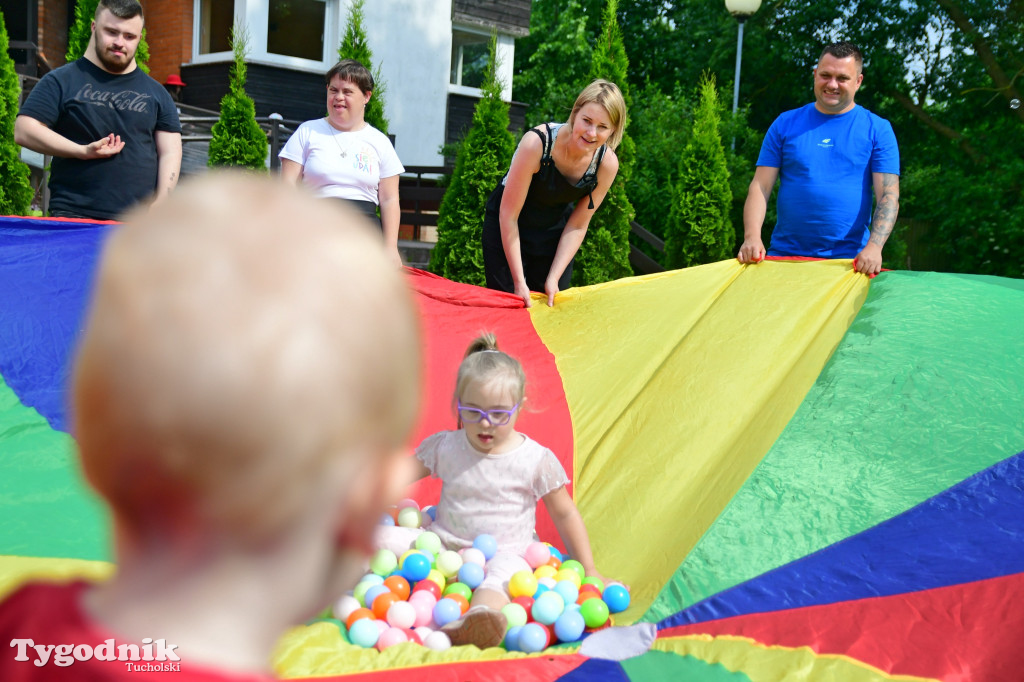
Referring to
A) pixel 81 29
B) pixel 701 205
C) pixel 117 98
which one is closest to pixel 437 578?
pixel 117 98

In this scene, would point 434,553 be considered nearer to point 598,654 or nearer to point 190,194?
point 598,654

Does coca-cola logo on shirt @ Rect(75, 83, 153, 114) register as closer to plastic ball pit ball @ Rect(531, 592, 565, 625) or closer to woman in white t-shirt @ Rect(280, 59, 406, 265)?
woman in white t-shirt @ Rect(280, 59, 406, 265)

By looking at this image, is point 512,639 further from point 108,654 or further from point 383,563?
point 108,654

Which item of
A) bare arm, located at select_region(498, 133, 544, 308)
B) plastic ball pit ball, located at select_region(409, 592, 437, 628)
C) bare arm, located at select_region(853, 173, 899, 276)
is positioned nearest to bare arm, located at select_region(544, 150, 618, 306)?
bare arm, located at select_region(498, 133, 544, 308)

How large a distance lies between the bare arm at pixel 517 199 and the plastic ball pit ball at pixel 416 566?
1.27 metres

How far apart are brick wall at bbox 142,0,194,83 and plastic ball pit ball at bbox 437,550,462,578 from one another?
32.6 feet

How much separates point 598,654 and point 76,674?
5.40ft

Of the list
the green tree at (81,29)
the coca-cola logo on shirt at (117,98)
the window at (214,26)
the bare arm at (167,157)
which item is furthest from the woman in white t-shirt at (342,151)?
the window at (214,26)

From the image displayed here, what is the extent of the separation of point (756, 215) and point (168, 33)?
9518mm

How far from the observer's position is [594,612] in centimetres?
218

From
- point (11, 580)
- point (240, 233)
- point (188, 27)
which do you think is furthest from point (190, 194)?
point (188, 27)

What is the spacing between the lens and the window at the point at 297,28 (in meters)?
10.9

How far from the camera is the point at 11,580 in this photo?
210 cm

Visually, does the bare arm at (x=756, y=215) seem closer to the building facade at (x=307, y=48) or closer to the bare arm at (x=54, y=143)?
the bare arm at (x=54, y=143)
